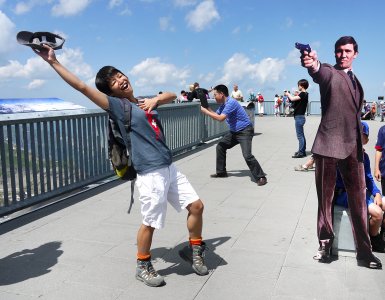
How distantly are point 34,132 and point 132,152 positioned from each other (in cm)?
277

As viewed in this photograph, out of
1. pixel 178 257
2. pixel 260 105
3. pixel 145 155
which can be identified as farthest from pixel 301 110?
pixel 260 105

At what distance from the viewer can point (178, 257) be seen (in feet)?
13.1

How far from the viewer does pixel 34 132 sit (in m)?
5.55

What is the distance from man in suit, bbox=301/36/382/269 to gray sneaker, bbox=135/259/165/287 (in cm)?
151

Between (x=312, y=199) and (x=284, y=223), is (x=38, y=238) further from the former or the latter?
(x=312, y=199)

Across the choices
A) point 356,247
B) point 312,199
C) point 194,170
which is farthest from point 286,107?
→ point 356,247

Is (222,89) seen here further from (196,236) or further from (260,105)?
(260,105)

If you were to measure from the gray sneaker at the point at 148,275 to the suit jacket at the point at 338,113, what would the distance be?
1708 mm

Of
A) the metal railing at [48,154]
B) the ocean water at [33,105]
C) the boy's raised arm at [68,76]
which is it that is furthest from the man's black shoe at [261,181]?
the boy's raised arm at [68,76]

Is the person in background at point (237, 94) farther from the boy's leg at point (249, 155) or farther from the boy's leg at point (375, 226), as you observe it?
the boy's leg at point (375, 226)

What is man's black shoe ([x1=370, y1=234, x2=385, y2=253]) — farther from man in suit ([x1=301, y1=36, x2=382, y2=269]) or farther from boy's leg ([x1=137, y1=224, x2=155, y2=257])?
boy's leg ([x1=137, y1=224, x2=155, y2=257])

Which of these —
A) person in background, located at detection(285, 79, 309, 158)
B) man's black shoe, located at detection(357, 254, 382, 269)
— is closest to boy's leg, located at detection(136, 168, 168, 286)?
man's black shoe, located at detection(357, 254, 382, 269)

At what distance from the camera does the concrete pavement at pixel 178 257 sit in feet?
10.8

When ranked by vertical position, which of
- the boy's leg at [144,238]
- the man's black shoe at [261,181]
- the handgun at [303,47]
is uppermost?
the handgun at [303,47]
